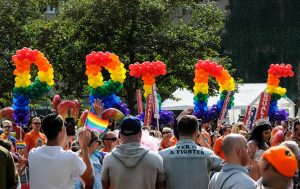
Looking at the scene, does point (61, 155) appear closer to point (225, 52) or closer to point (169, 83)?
point (169, 83)

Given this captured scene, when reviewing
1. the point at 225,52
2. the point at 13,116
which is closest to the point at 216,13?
the point at 225,52

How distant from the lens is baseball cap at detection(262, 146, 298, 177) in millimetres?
4762

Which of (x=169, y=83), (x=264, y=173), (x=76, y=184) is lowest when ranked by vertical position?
(x=169, y=83)

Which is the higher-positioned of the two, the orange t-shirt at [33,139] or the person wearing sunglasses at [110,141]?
the person wearing sunglasses at [110,141]

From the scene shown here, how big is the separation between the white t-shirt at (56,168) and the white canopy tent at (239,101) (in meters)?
21.7

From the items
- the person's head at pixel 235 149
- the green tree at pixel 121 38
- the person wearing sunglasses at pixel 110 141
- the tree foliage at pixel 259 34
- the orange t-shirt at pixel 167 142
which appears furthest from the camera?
the tree foliage at pixel 259 34

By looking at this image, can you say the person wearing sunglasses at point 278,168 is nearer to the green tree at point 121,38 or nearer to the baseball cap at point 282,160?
the baseball cap at point 282,160

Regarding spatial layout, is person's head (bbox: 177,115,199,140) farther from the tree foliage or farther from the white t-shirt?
the tree foliage

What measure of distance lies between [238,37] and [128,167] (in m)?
43.6

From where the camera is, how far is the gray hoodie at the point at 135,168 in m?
7.03

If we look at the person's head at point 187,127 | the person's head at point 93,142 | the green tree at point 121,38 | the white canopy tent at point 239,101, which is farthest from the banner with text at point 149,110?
the green tree at point 121,38

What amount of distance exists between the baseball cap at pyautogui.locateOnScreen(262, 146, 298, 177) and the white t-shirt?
94.4 inches

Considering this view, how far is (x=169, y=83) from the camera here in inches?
1388

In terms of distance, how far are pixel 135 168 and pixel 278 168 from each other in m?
2.48
